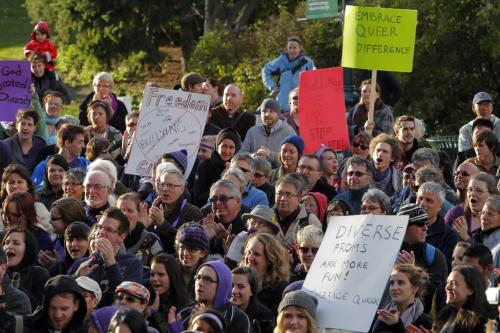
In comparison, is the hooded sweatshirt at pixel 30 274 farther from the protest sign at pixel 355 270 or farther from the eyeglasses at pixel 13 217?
the protest sign at pixel 355 270

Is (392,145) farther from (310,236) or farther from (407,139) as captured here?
(310,236)

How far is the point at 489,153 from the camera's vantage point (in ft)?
52.9

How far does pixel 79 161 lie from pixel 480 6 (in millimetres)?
8881

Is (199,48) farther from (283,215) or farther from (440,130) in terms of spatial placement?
(283,215)

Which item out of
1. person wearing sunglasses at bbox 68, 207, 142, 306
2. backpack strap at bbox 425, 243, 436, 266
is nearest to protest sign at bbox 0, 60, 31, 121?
person wearing sunglasses at bbox 68, 207, 142, 306

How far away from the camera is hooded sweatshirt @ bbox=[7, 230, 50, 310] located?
12391 millimetres

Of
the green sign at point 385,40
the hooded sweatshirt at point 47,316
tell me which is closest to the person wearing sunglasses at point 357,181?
the green sign at point 385,40

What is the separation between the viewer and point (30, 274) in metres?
12.5

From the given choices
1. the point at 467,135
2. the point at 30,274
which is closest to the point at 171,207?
the point at 30,274

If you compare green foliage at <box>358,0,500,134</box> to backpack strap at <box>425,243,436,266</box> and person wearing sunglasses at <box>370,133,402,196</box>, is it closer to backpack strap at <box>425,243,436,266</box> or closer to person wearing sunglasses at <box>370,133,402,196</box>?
person wearing sunglasses at <box>370,133,402,196</box>

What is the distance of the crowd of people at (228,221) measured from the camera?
11.3m

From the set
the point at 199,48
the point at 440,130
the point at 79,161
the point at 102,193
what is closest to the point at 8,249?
the point at 102,193

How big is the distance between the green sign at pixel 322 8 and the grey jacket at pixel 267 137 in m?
5.45

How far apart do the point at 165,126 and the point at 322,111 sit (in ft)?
5.56
